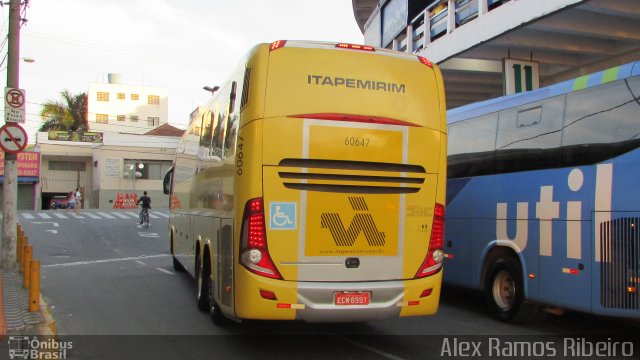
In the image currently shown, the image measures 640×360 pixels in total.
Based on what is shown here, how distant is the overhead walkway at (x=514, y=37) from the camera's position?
12.7 metres

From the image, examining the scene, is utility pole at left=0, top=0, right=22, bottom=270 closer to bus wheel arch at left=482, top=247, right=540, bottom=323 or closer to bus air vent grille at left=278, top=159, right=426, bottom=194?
bus air vent grille at left=278, top=159, right=426, bottom=194

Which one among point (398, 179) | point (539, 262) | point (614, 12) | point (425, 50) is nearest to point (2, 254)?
point (398, 179)

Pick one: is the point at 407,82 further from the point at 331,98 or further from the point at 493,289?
the point at 493,289

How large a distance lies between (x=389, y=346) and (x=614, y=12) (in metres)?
9.56

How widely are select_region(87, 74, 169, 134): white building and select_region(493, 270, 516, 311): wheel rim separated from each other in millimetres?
73786

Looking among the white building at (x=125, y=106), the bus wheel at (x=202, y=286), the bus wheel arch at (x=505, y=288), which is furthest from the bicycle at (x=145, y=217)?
the white building at (x=125, y=106)

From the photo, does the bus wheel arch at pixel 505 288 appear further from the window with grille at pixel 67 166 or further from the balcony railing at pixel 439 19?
the window with grille at pixel 67 166

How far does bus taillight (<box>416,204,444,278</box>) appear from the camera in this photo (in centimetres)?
629

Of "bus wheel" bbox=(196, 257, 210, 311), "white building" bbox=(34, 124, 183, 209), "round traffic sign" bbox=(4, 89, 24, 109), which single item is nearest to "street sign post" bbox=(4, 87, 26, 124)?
"round traffic sign" bbox=(4, 89, 24, 109)

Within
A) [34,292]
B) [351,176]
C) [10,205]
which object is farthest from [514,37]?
[10,205]

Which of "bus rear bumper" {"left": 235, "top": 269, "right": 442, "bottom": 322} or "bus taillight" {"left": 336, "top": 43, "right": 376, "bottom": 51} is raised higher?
"bus taillight" {"left": 336, "top": 43, "right": 376, "bottom": 51}

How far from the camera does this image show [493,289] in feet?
28.0

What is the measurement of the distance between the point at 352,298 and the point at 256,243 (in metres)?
1.16

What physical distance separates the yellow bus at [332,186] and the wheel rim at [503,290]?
2.42 metres
